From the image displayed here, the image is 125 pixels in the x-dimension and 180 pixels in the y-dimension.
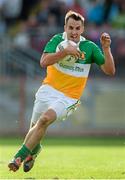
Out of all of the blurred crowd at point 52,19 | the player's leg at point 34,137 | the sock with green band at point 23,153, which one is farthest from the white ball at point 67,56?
the blurred crowd at point 52,19

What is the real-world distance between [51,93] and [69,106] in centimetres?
34

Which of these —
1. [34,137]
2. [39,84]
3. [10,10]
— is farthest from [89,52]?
[10,10]

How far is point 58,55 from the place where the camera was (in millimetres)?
12188

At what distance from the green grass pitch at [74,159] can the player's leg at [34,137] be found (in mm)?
389

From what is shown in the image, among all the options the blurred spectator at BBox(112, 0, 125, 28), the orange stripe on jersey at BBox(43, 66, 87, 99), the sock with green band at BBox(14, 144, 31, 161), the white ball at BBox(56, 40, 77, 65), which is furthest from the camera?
the blurred spectator at BBox(112, 0, 125, 28)

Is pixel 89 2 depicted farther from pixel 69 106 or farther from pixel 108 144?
pixel 69 106

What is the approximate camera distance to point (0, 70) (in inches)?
963

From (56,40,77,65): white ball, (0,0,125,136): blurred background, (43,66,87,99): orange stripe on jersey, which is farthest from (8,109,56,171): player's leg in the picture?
(0,0,125,136): blurred background

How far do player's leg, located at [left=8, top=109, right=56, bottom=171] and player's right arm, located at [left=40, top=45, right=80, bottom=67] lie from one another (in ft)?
2.34

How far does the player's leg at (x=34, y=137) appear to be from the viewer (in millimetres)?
12141

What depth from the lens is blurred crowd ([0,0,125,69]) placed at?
2470 cm

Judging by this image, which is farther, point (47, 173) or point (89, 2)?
point (89, 2)


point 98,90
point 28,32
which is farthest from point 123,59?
point 28,32

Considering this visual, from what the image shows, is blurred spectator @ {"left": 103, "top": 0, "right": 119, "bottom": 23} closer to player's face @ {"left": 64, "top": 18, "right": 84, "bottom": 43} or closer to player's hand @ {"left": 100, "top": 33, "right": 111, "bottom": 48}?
player's face @ {"left": 64, "top": 18, "right": 84, "bottom": 43}
